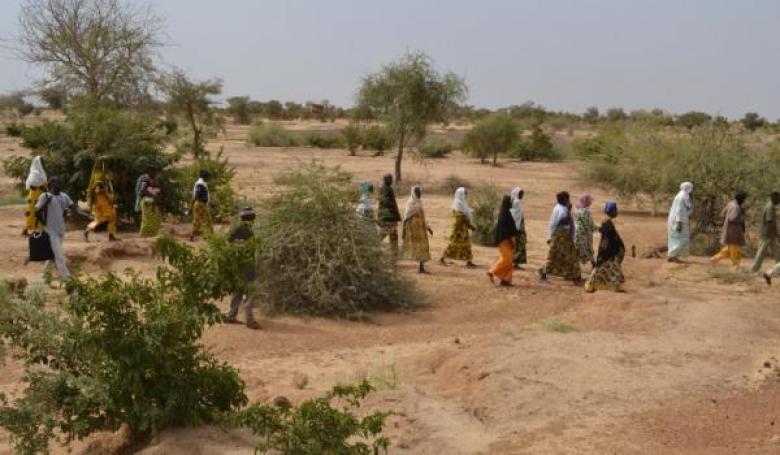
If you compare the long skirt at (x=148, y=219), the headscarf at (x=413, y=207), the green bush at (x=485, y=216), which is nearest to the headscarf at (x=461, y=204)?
the headscarf at (x=413, y=207)

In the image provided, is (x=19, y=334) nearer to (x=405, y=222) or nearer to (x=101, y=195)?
(x=405, y=222)

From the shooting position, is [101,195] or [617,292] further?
[101,195]

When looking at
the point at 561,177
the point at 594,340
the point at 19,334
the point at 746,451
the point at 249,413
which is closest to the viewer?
the point at 249,413

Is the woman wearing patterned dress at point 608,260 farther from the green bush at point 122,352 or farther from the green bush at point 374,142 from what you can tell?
the green bush at point 374,142

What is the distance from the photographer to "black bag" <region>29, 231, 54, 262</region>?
35.9 feet

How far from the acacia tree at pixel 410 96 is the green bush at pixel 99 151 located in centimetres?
1100

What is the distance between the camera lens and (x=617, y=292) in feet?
39.8

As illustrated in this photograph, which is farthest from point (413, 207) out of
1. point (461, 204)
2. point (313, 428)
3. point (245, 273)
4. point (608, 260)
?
point (313, 428)

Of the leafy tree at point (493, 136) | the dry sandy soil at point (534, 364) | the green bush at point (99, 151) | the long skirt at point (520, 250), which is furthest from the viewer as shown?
the leafy tree at point (493, 136)

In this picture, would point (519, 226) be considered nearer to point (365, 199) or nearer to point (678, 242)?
point (365, 199)

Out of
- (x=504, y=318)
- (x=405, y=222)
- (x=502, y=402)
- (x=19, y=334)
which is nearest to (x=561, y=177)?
(x=405, y=222)

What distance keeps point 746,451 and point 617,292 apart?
602cm

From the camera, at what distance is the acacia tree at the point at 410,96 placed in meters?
27.1

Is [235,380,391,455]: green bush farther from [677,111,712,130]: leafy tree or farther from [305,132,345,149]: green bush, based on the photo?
[305,132,345,149]: green bush
